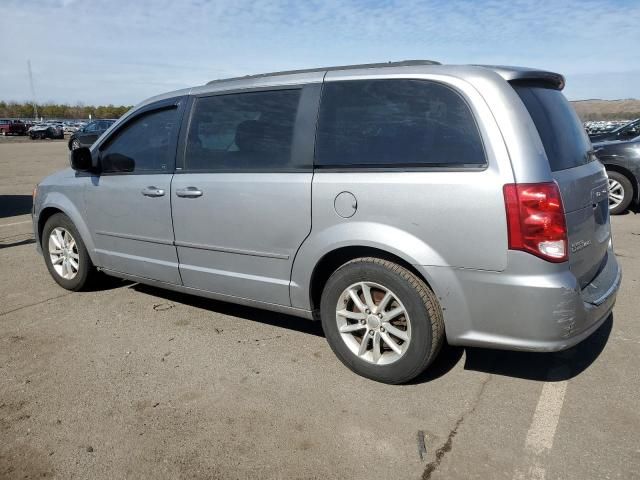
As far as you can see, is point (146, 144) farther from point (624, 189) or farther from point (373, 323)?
point (624, 189)

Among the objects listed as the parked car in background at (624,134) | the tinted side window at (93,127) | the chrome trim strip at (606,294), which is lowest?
the chrome trim strip at (606,294)

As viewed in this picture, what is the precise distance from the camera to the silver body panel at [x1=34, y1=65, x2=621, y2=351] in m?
2.72

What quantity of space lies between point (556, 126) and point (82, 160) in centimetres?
365

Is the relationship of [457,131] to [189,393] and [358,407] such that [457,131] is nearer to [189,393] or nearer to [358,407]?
[358,407]

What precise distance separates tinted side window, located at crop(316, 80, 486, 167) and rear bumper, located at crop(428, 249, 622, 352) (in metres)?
0.61

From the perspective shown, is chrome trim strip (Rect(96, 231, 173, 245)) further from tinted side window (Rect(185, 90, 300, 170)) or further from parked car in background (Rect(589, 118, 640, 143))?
parked car in background (Rect(589, 118, 640, 143))

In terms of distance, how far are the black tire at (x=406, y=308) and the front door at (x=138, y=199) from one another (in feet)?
4.84

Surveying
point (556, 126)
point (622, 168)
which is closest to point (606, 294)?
point (556, 126)

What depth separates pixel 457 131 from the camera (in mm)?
2857

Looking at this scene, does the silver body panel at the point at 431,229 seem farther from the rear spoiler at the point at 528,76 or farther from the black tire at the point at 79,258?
the black tire at the point at 79,258

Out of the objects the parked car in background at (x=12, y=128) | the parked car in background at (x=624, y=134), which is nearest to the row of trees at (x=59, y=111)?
the parked car in background at (x=12, y=128)

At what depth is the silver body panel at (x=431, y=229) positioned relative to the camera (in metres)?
2.72

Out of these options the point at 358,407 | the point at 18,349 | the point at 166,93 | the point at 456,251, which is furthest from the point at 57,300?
the point at 456,251

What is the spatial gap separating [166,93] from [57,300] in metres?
2.11
